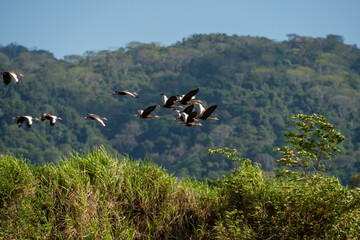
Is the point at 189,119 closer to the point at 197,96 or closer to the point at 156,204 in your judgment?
→ the point at 156,204

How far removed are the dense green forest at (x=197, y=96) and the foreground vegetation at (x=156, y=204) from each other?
55.8 meters

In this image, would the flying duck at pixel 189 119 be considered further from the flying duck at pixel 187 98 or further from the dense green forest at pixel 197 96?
the dense green forest at pixel 197 96

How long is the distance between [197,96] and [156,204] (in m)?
75.4

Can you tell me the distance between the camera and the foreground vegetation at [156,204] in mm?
5797

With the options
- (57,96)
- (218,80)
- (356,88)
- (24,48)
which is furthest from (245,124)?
(24,48)

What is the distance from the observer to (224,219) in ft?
20.4

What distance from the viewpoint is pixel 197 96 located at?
81.6m

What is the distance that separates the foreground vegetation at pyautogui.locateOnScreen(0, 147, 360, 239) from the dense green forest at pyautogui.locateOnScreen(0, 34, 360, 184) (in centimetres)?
5582

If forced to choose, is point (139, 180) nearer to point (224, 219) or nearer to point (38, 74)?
point (224, 219)

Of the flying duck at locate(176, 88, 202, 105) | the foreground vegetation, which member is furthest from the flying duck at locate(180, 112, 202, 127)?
the foreground vegetation

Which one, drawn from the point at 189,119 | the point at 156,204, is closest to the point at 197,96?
the point at 156,204

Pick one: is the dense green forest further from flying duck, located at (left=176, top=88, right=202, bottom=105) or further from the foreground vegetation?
flying duck, located at (left=176, top=88, right=202, bottom=105)

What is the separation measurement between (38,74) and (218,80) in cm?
3293

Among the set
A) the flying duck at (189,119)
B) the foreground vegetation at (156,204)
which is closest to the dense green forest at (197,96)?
the foreground vegetation at (156,204)
